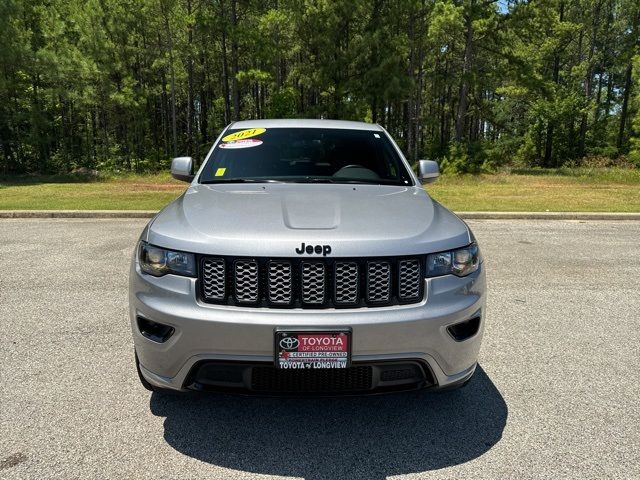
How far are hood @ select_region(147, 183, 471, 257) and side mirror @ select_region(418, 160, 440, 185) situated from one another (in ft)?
2.97

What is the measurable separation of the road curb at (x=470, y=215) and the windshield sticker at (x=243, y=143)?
6.92m

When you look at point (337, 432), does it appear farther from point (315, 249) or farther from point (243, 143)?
point (243, 143)

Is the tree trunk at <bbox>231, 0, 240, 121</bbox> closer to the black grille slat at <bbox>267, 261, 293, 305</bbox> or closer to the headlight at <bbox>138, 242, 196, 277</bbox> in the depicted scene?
the headlight at <bbox>138, 242, 196, 277</bbox>

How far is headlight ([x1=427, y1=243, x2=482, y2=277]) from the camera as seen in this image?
2.40 meters

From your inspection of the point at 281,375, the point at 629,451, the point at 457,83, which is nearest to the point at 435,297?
the point at 281,375

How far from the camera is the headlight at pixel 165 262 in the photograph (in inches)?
92.4

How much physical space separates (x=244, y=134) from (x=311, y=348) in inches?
96.3

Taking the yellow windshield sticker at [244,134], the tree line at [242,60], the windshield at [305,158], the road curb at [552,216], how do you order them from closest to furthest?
the windshield at [305,158]
the yellow windshield sticker at [244,134]
the road curb at [552,216]
the tree line at [242,60]

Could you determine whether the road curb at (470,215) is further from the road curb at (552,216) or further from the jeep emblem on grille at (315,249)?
the jeep emblem on grille at (315,249)

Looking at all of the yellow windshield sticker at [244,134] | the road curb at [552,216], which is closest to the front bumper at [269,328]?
the yellow windshield sticker at [244,134]

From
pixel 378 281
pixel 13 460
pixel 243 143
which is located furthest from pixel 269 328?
pixel 243 143

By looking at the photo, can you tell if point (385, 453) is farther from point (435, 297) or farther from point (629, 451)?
point (629, 451)

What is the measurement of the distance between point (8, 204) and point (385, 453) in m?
12.6

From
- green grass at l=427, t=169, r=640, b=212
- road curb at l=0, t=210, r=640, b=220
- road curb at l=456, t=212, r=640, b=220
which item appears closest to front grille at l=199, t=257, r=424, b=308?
road curb at l=0, t=210, r=640, b=220
